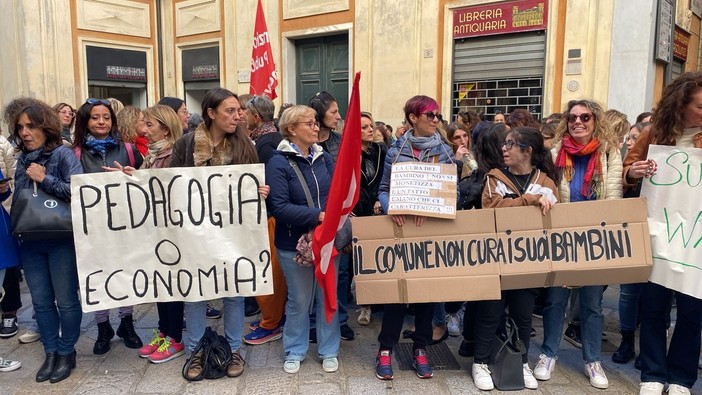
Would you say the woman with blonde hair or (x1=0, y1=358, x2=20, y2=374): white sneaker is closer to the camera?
(x1=0, y1=358, x2=20, y2=374): white sneaker

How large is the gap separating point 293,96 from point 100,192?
10.4 meters

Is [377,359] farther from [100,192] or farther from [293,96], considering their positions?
[293,96]

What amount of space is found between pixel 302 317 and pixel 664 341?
91.9 inches

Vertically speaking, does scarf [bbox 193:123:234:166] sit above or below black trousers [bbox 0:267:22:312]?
above

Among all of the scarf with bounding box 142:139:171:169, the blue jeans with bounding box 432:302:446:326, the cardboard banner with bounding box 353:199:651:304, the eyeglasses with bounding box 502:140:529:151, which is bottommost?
the blue jeans with bounding box 432:302:446:326

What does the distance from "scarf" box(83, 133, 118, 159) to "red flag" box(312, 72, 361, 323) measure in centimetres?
168

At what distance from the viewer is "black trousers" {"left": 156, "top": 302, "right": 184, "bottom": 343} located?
149 inches

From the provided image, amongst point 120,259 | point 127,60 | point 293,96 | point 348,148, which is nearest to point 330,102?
point 348,148

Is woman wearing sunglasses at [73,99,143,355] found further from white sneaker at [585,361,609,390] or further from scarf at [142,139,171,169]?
white sneaker at [585,361,609,390]

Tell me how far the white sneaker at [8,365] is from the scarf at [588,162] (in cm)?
401

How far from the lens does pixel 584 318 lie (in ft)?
11.5

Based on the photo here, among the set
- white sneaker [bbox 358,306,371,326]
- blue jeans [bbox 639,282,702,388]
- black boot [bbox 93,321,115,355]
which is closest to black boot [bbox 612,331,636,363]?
blue jeans [bbox 639,282,702,388]

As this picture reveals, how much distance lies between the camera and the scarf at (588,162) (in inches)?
132

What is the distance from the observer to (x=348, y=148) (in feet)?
10.2
